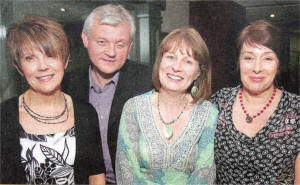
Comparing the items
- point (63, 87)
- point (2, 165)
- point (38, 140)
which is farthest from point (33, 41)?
point (2, 165)

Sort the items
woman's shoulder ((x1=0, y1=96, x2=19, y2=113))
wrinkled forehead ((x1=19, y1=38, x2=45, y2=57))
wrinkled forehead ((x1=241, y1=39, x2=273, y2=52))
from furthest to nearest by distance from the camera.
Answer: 1. woman's shoulder ((x1=0, y1=96, x2=19, y2=113))
2. wrinkled forehead ((x1=19, y1=38, x2=45, y2=57))
3. wrinkled forehead ((x1=241, y1=39, x2=273, y2=52))

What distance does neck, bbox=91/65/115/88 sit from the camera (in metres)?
1.71

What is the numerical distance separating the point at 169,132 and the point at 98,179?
0.57m

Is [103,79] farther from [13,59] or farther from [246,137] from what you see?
[246,137]

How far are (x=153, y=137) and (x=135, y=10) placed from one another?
775 mm

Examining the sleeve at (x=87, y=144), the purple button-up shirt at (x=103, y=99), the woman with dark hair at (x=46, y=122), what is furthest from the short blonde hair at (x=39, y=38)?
the sleeve at (x=87, y=144)

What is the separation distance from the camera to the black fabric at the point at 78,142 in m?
1.75

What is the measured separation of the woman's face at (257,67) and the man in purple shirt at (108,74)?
567mm

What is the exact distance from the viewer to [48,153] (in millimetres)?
1758

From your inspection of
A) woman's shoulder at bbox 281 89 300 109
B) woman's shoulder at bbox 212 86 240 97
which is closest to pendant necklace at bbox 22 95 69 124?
woman's shoulder at bbox 212 86 240 97

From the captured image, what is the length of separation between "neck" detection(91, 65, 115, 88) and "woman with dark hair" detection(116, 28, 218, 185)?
194 millimetres

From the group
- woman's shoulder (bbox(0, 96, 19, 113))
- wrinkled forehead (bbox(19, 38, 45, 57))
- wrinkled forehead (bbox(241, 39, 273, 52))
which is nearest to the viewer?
wrinkled forehead (bbox(241, 39, 273, 52))

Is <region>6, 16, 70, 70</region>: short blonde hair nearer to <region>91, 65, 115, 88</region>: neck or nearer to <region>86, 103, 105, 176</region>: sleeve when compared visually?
<region>91, 65, 115, 88</region>: neck

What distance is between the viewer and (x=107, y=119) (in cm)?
175
